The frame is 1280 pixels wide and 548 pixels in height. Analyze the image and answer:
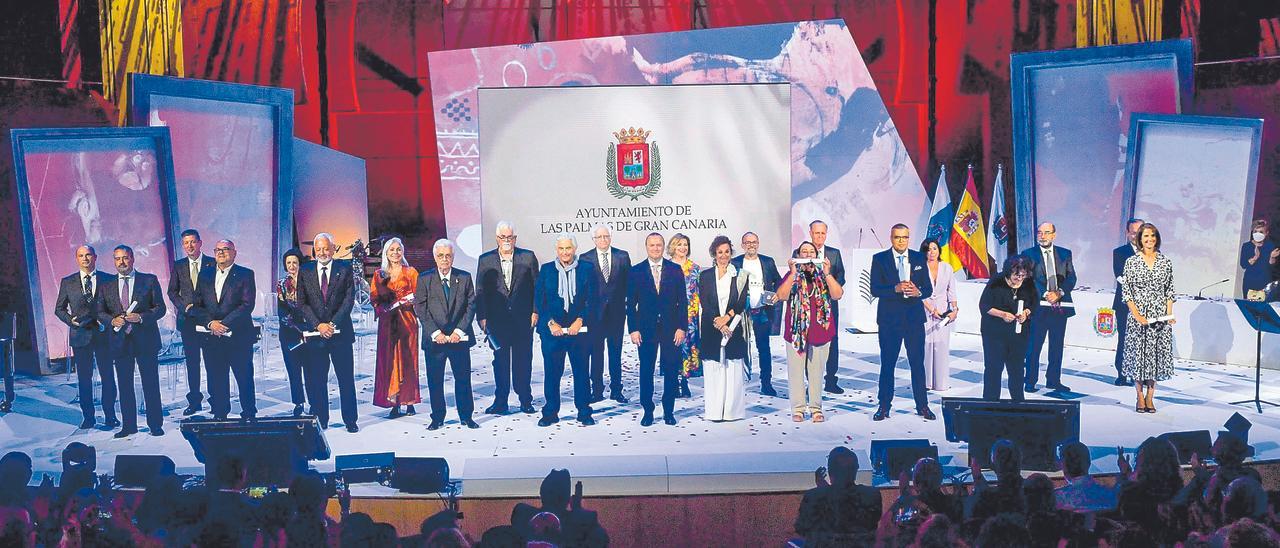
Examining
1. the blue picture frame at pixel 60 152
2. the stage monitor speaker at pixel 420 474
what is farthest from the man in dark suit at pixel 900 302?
the blue picture frame at pixel 60 152

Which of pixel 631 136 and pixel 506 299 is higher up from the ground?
pixel 631 136

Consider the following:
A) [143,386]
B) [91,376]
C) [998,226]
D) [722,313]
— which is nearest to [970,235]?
[998,226]

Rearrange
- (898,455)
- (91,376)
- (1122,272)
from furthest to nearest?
(1122,272) < (91,376) < (898,455)

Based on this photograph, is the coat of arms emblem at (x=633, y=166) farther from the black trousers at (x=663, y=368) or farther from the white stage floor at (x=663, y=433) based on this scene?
the black trousers at (x=663, y=368)

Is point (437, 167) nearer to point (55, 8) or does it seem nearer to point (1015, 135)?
point (55, 8)

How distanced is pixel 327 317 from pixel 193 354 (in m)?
0.97

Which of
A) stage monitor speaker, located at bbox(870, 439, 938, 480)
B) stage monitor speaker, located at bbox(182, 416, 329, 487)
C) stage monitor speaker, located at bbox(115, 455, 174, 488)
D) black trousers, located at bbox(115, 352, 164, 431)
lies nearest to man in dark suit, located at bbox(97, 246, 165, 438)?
black trousers, located at bbox(115, 352, 164, 431)

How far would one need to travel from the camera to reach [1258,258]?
27.9 ft

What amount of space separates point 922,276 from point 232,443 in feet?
13.8

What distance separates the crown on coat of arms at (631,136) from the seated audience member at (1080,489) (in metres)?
6.14

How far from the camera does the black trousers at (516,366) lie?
7.39m

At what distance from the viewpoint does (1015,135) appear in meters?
10.4

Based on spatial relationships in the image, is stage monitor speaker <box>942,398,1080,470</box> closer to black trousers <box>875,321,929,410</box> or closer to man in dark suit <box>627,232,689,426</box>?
black trousers <box>875,321,929,410</box>

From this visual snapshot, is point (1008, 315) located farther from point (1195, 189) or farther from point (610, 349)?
point (1195, 189)
